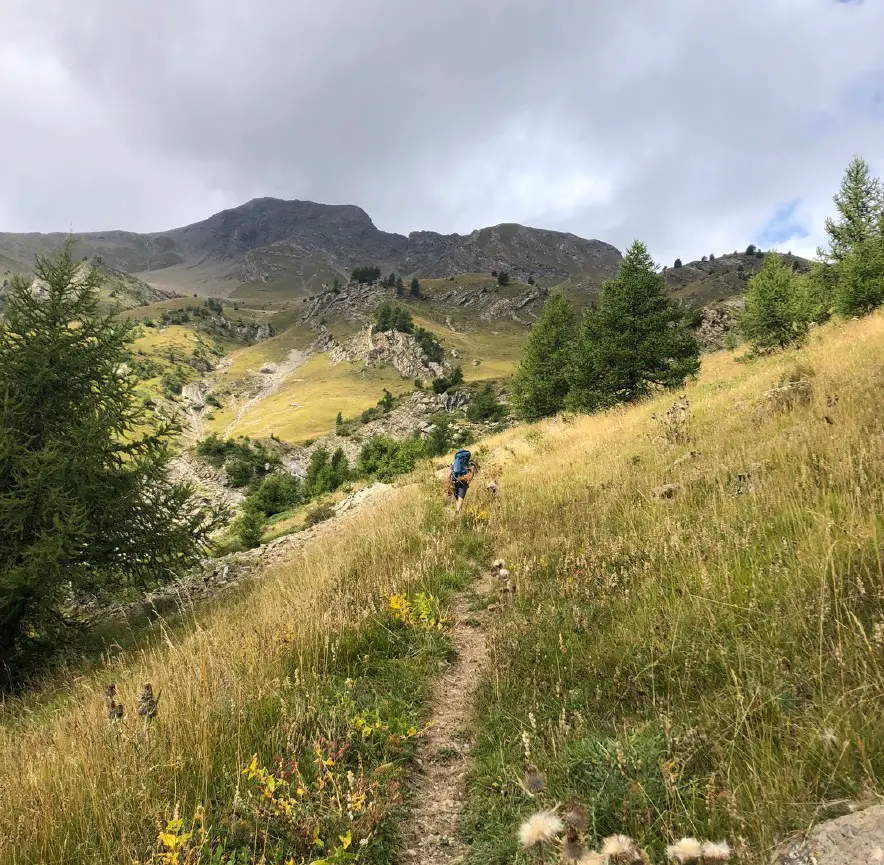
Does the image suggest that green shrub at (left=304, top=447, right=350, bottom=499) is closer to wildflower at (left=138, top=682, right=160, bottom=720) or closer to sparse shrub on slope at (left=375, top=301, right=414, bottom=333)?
wildflower at (left=138, top=682, right=160, bottom=720)

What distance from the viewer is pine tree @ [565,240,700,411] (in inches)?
882

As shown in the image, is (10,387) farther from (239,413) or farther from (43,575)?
(239,413)

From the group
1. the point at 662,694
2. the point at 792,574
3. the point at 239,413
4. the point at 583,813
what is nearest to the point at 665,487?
the point at 792,574

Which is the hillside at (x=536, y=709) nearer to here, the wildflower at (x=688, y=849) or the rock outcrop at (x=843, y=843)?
the rock outcrop at (x=843, y=843)

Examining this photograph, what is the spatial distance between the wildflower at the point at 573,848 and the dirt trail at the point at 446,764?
1673 millimetres

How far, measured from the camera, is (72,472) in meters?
8.62

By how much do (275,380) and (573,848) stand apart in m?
156

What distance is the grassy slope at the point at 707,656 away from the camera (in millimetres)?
1954

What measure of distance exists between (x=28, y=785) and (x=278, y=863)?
1556 mm

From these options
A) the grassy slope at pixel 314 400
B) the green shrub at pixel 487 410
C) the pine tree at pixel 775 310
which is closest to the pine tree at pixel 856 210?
the pine tree at pixel 775 310

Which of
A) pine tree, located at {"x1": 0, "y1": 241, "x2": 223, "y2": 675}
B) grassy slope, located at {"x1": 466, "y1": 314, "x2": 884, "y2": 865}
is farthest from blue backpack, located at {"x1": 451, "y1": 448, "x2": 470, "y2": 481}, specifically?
pine tree, located at {"x1": 0, "y1": 241, "x2": 223, "y2": 675}

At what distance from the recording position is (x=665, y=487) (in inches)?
247

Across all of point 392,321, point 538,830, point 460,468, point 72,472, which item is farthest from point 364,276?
point 538,830

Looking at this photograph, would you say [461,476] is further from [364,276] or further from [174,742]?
[364,276]
